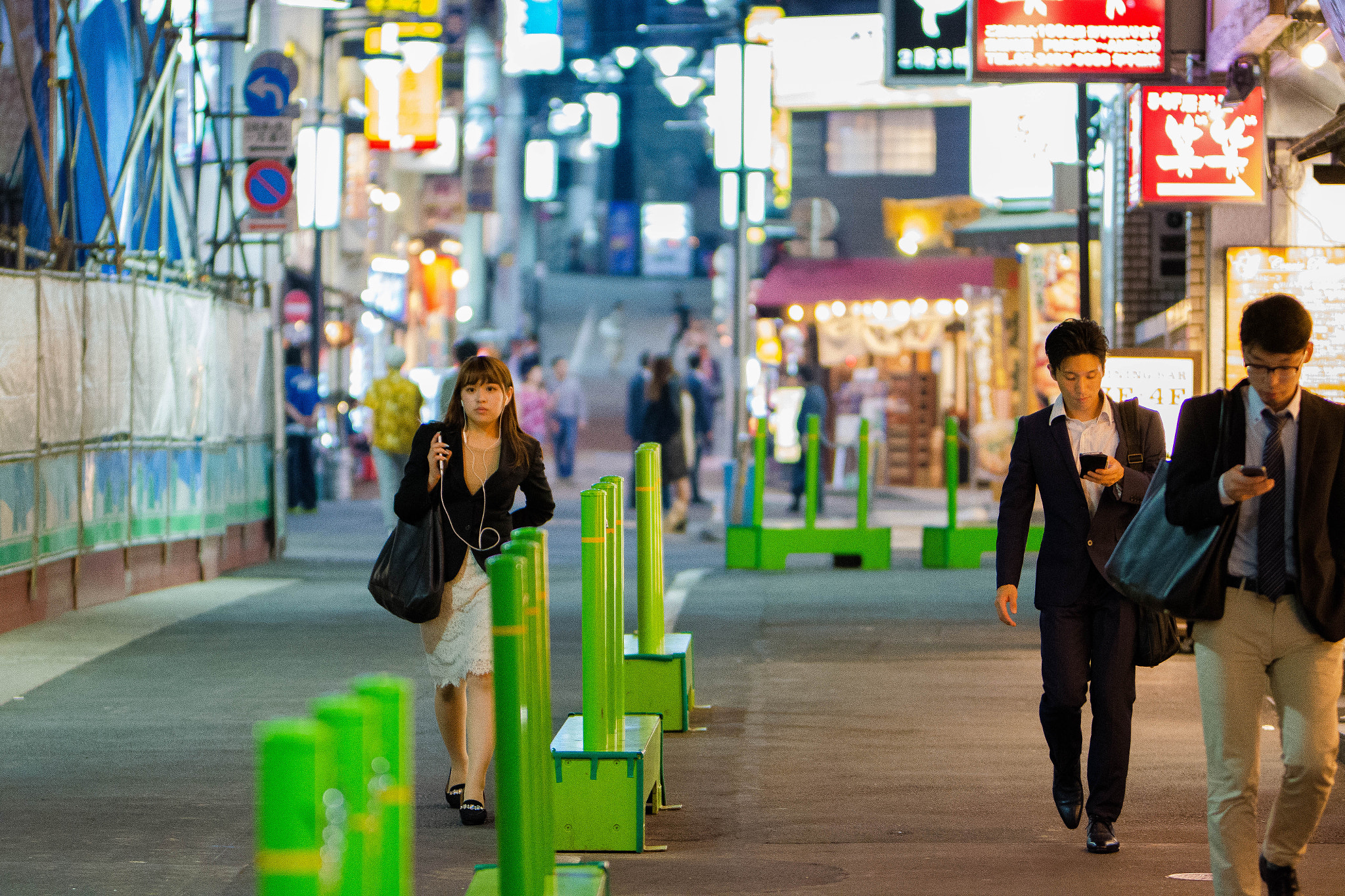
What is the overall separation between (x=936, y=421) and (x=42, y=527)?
67.0ft

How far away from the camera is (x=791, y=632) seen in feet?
38.9

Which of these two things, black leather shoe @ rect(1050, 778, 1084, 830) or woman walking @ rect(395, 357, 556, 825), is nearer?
black leather shoe @ rect(1050, 778, 1084, 830)

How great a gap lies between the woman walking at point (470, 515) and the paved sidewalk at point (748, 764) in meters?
0.41

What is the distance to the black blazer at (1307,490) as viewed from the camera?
15.2 feet

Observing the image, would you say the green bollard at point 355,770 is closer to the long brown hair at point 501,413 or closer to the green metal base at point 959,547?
the long brown hair at point 501,413

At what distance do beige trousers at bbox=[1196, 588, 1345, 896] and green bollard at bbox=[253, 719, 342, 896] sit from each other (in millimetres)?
3269

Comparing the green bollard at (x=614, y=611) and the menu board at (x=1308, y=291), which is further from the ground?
the menu board at (x=1308, y=291)

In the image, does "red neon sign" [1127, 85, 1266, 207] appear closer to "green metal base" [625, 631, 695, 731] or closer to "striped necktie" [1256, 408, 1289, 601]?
"green metal base" [625, 631, 695, 731]

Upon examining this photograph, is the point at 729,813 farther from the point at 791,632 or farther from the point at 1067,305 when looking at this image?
the point at 1067,305

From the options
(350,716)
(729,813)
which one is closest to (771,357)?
(729,813)

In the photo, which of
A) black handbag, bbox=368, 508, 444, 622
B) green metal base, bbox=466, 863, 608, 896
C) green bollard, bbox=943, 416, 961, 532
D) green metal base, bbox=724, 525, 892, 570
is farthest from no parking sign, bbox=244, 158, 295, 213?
green metal base, bbox=466, 863, 608, 896

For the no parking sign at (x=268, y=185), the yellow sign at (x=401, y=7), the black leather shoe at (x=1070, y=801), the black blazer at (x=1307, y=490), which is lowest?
the black leather shoe at (x=1070, y=801)

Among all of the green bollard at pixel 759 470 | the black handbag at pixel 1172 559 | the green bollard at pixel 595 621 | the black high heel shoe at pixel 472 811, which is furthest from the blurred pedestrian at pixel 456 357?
the black handbag at pixel 1172 559

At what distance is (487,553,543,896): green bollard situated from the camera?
12.7 feet
